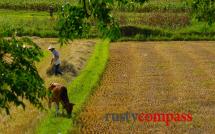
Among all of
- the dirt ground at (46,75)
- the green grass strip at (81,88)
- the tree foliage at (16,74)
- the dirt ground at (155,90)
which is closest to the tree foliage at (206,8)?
the tree foliage at (16,74)

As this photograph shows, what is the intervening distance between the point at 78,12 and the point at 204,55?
74.4ft

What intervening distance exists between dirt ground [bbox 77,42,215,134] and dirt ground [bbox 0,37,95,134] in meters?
1.35

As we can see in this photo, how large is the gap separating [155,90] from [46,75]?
5058 millimetres

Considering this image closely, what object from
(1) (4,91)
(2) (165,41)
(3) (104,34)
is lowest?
(2) (165,41)

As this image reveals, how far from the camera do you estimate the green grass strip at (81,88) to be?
45.3 feet

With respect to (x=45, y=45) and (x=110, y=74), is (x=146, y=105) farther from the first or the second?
(x=45, y=45)

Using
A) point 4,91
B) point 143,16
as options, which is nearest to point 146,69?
point 4,91

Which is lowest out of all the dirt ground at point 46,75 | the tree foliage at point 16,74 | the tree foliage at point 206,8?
the dirt ground at point 46,75

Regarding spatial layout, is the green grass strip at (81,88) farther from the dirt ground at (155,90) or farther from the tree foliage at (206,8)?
the tree foliage at (206,8)

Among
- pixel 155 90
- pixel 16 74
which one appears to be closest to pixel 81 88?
pixel 155 90

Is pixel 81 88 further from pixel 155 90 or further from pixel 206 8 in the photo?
pixel 206 8

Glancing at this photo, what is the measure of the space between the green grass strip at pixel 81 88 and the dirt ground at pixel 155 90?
0.96 feet

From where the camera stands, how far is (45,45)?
33.2 metres

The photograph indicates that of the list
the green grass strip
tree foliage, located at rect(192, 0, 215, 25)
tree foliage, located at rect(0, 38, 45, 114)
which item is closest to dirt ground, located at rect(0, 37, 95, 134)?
the green grass strip
